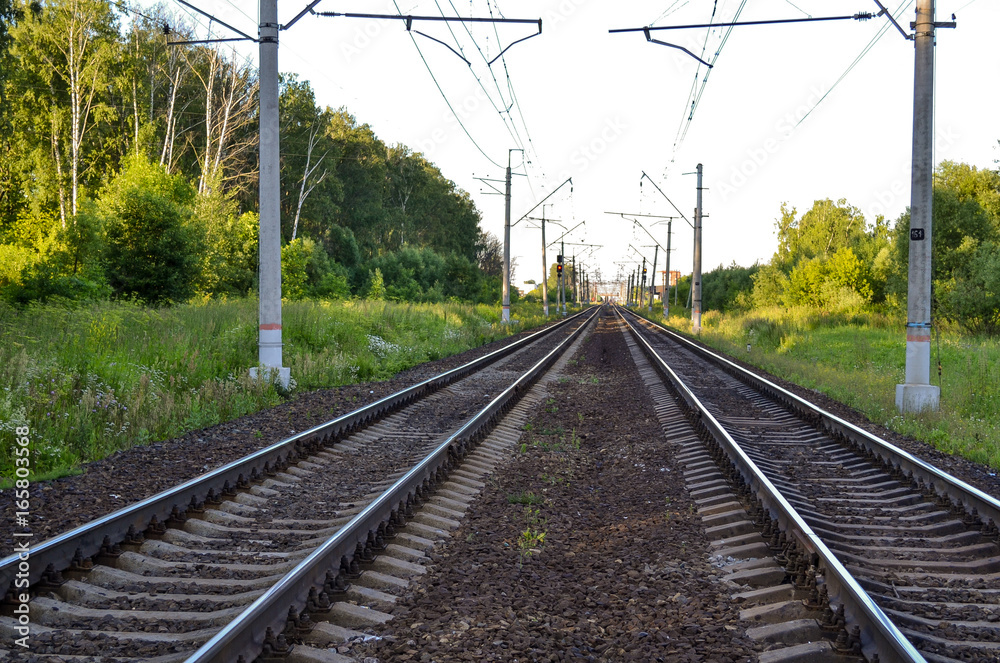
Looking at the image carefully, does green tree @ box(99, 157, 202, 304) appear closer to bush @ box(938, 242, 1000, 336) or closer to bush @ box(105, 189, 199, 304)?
bush @ box(105, 189, 199, 304)

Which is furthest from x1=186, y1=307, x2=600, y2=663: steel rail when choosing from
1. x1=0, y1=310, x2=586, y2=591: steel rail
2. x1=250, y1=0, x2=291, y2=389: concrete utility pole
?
x1=250, y1=0, x2=291, y2=389: concrete utility pole

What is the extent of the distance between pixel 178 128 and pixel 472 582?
43.2m

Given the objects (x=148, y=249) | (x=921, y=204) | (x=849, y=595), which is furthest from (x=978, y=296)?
(x=148, y=249)

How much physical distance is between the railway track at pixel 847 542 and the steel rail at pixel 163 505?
3894 mm

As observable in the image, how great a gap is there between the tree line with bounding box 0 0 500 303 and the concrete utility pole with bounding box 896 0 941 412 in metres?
12.5

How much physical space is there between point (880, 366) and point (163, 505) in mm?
18718

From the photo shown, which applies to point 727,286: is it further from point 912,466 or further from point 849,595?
point 849,595

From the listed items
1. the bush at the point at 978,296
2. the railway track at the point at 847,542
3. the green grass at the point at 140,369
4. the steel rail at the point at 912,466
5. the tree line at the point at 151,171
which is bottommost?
the railway track at the point at 847,542

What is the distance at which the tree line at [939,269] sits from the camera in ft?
88.3

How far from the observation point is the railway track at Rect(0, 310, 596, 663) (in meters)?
3.49

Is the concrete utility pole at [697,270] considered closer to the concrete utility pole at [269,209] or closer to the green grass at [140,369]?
the green grass at [140,369]

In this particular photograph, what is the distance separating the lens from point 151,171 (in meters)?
25.3

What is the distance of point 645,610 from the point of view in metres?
4.14

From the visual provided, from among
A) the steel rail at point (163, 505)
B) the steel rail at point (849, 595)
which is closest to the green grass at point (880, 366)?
the steel rail at point (849, 595)
